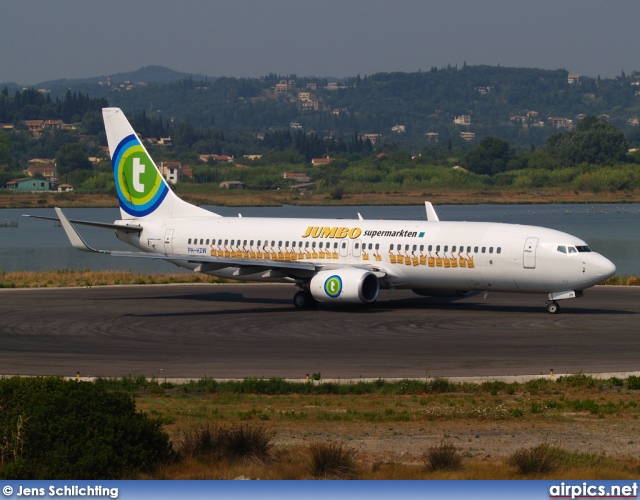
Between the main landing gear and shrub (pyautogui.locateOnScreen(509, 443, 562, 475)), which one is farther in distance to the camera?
the main landing gear

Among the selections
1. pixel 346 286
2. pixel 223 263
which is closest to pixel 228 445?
pixel 346 286

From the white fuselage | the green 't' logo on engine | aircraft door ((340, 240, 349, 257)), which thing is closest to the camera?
the white fuselage

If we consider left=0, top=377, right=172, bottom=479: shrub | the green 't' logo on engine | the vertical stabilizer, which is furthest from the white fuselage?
left=0, top=377, right=172, bottom=479: shrub

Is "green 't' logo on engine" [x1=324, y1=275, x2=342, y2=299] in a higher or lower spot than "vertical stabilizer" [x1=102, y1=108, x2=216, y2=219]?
lower

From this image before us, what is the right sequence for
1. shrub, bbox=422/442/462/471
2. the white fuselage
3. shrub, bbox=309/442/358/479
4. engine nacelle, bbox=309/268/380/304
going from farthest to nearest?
engine nacelle, bbox=309/268/380/304 → the white fuselage → shrub, bbox=422/442/462/471 → shrub, bbox=309/442/358/479

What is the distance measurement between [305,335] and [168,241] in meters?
15.5

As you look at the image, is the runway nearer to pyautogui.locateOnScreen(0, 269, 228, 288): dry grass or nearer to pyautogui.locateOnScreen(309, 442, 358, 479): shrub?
pyautogui.locateOnScreen(0, 269, 228, 288): dry grass

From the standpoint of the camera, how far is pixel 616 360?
31047mm

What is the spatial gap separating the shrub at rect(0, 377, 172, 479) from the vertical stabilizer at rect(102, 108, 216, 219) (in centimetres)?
3482

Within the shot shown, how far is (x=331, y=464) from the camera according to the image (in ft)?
53.5

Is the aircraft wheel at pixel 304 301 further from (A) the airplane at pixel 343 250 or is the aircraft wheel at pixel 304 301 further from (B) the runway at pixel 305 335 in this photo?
(B) the runway at pixel 305 335

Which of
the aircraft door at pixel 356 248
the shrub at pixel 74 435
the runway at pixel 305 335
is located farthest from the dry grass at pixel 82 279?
the shrub at pixel 74 435

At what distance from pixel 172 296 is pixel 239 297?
10.8 feet

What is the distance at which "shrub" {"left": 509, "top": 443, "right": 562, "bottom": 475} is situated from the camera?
16.4 m
